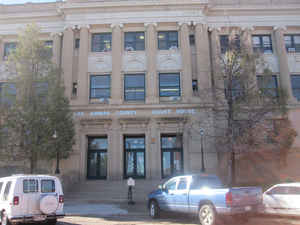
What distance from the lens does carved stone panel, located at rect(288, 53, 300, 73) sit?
85.5ft

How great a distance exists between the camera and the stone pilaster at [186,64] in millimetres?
24531

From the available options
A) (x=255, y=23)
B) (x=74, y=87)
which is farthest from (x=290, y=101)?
(x=74, y=87)

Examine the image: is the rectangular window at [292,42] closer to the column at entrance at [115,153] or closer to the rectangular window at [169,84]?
the rectangular window at [169,84]

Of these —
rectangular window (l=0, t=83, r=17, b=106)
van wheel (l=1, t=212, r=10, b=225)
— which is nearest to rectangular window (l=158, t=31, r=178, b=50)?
rectangular window (l=0, t=83, r=17, b=106)

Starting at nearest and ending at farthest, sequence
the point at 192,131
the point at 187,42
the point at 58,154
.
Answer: the point at 58,154 < the point at 192,131 < the point at 187,42

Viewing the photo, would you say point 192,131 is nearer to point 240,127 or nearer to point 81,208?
point 240,127

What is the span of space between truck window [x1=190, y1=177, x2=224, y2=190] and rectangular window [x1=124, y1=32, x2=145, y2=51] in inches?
663

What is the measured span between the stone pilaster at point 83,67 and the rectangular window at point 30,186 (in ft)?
48.7

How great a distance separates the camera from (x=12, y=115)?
18031mm

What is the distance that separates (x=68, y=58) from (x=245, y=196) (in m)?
20.4

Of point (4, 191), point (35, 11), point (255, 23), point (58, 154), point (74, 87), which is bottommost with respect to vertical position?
point (4, 191)

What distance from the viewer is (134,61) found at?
25594 mm

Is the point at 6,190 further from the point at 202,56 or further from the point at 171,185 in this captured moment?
the point at 202,56

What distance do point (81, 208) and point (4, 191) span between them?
6.02 meters
